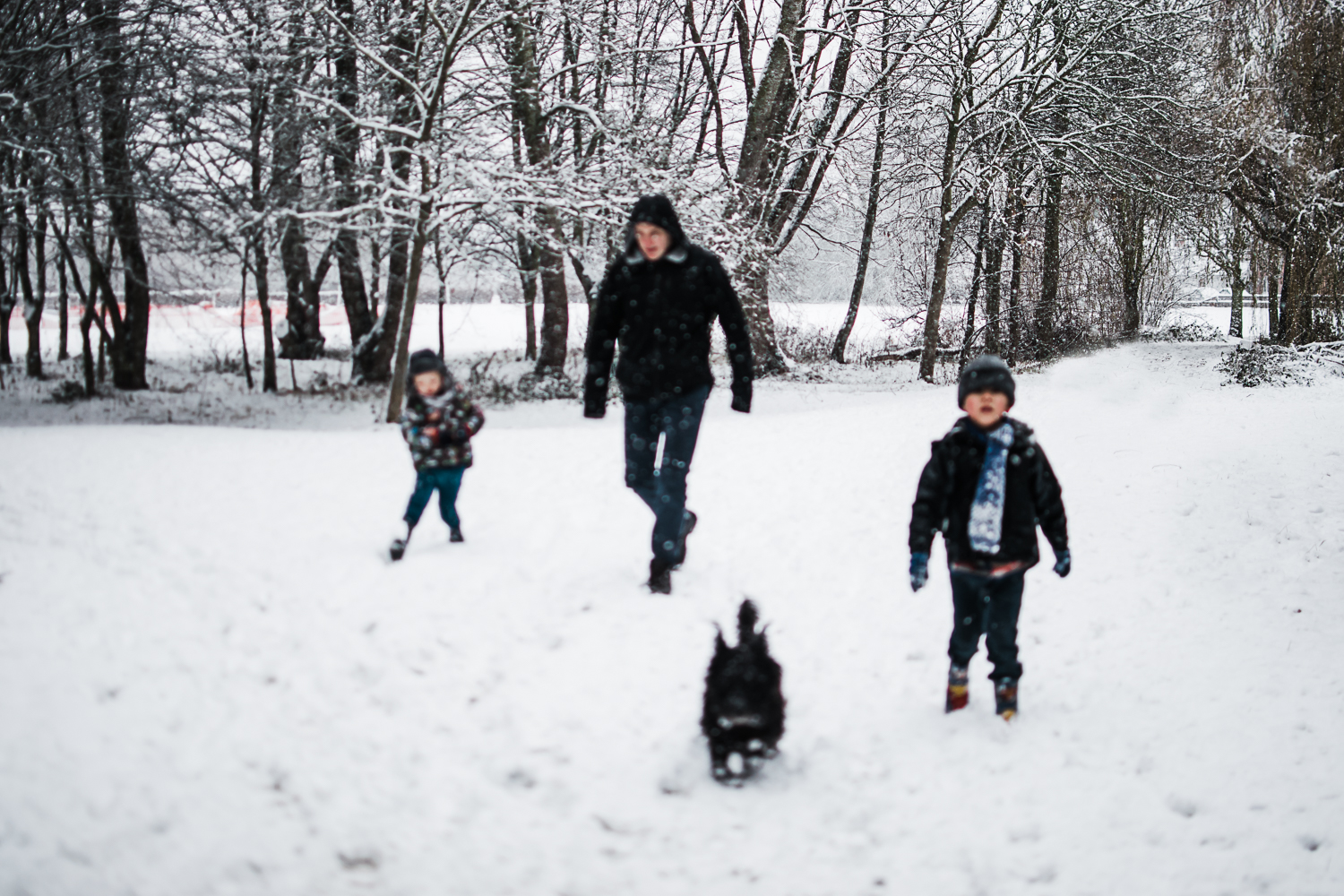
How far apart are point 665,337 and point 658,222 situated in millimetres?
577

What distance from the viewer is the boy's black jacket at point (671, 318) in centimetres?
406

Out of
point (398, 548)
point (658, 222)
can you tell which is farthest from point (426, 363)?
point (658, 222)

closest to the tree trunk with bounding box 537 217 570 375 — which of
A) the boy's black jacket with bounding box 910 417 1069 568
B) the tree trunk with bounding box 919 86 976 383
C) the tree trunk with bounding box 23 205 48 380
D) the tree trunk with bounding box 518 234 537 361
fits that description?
the tree trunk with bounding box 518 234 537 361

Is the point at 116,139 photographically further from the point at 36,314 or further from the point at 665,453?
the point at 665,453

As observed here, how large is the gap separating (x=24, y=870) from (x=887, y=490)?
6.63 meters

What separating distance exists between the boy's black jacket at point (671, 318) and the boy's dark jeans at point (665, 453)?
3.1 inches

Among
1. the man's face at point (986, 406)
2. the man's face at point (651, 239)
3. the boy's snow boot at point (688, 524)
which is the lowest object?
the boy's snow boot at point (688, 524)

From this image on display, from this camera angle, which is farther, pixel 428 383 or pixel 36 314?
pixel 36 314

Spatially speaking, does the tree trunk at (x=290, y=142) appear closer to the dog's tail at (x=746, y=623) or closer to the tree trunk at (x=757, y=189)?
the tree trunk at (x=757, y=189)

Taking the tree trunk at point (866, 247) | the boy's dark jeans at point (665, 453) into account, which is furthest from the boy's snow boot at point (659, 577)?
the tree trunk at point (866, 247)

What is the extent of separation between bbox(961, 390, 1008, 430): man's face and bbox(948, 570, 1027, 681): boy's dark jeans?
0.64m

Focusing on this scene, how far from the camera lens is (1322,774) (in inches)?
131

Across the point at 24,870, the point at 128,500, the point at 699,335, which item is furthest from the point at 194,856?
the point at 128,500

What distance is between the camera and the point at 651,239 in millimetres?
3965
